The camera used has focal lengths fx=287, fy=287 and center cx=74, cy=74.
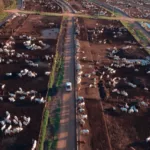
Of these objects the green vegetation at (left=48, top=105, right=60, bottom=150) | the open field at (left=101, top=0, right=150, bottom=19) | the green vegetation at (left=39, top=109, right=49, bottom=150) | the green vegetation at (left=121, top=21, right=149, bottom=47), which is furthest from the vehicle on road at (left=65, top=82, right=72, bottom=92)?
the open field at (left=101, top=0, right=150, bottom=19)

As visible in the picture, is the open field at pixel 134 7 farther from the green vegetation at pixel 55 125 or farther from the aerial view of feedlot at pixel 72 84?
the green vegetation at pixel 55 125

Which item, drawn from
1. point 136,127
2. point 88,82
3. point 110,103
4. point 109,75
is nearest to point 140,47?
point 109,75

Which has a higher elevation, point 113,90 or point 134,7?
point 113,90

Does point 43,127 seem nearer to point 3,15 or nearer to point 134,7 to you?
point 3,15

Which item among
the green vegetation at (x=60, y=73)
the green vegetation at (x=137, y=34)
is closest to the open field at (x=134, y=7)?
the green vegetation at (x=137, y=34)

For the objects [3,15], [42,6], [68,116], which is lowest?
[68,116]

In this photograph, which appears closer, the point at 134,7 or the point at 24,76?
the point at 24,76

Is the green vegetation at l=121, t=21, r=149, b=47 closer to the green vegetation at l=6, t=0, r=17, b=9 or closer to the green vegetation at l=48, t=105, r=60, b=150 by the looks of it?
the green vegetation at l=6, t=0, r=17, b=9

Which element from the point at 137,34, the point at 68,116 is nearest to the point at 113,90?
the point at 68,116
